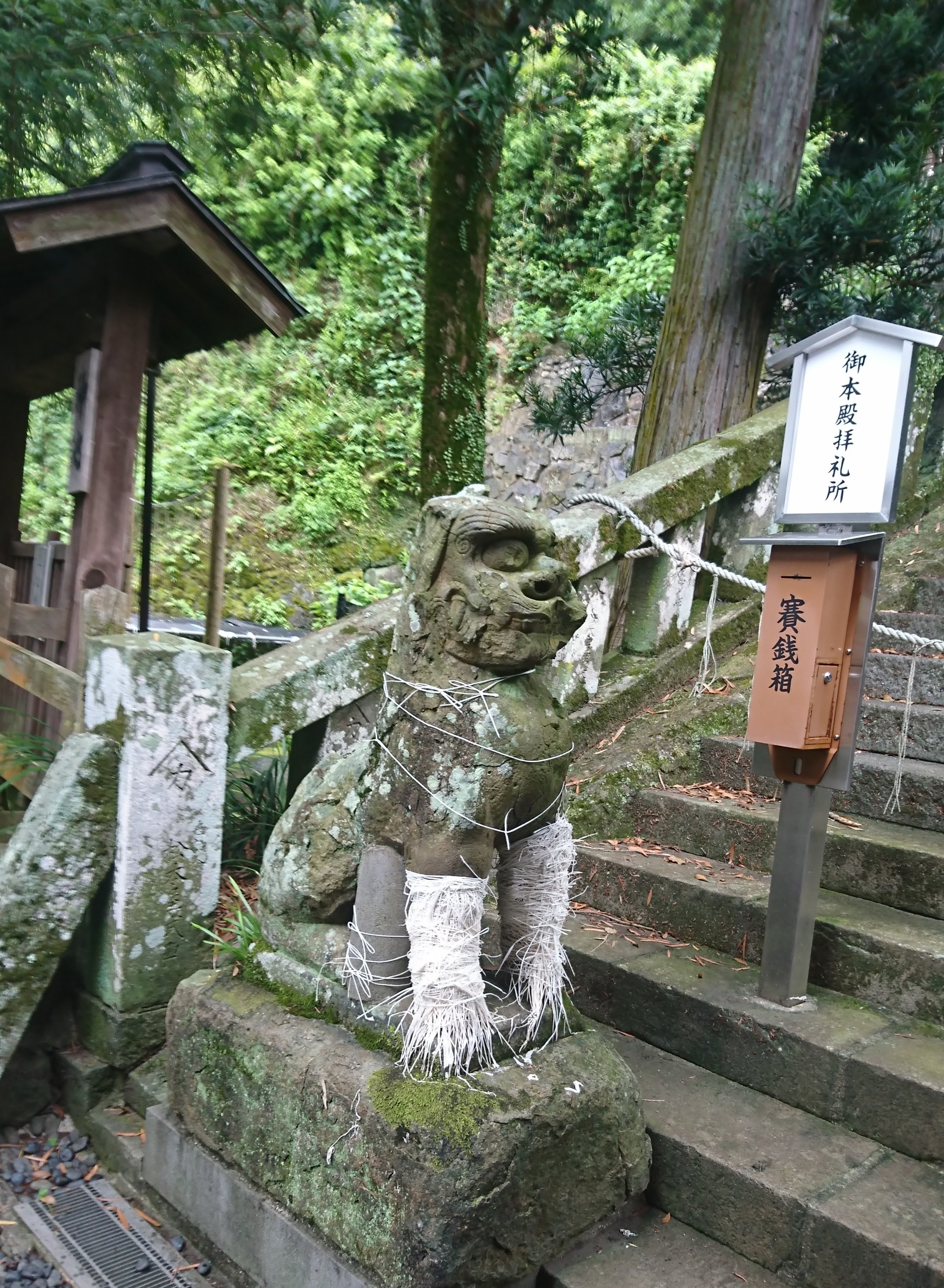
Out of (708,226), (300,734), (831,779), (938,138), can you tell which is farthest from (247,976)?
(938,138)

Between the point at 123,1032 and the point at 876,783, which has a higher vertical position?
the point at 876,783

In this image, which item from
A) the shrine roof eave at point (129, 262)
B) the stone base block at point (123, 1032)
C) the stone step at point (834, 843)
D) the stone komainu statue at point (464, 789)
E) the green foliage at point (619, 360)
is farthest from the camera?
the green foliage at point (619, 360)

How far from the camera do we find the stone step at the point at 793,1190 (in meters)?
1.89

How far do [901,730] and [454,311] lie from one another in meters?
3.84

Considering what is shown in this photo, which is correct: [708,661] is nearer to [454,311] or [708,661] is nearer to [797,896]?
[797,896]

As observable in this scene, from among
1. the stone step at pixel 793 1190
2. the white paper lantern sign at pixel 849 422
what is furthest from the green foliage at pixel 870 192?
the stone step at pixel 793 1190

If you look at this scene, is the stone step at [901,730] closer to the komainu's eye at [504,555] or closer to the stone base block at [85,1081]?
the komainu's eye at [504,555]

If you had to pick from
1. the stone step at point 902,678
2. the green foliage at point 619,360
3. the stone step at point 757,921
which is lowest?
the stone step at point 757,921

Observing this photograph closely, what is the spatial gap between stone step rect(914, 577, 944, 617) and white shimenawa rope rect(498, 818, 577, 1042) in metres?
2.94

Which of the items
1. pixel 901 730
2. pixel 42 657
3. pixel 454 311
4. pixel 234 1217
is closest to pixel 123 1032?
pixel 234 1217

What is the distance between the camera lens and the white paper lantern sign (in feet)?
7.81

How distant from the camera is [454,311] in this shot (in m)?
5.84

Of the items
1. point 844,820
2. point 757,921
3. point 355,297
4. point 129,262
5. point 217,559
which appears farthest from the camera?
point 355,297

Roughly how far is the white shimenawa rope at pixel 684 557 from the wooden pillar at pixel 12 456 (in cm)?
318
